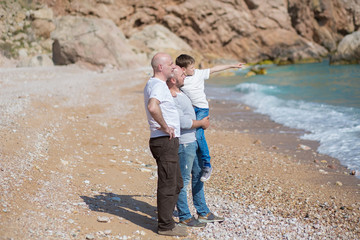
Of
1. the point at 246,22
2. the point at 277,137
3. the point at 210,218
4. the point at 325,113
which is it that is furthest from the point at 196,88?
the point at 246,22

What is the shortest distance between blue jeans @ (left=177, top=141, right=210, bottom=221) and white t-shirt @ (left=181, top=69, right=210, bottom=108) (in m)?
0.50

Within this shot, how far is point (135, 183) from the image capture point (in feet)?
16.8

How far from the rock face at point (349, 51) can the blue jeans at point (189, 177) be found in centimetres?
3331

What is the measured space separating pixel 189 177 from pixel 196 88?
95cm

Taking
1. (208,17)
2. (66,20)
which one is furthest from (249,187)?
(208,17)

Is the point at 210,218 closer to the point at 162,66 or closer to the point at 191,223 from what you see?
the point at 191,223

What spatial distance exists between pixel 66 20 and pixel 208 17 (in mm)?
19308

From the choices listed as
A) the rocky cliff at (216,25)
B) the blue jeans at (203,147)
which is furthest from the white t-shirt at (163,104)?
the rocky cliff at (216,25)

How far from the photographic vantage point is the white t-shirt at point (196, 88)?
4.01 metres

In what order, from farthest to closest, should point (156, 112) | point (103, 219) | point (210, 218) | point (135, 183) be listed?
point (135, 183) → point (210, 218) → point (103, 219) → point (156, 112)

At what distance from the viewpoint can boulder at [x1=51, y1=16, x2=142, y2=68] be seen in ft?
83.9

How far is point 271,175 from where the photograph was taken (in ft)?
18.4

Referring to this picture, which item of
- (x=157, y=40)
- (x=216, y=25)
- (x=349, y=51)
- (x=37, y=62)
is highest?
(x=216, y=25)

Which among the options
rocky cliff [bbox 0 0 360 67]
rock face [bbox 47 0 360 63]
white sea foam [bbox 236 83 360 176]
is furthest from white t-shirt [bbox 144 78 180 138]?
rock face [bbox 47 0 360 63]
